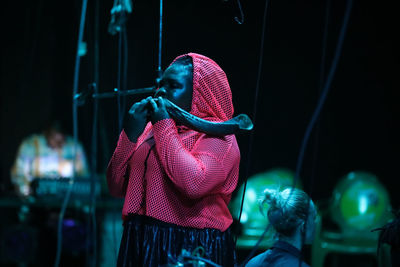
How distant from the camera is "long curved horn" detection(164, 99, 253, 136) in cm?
128

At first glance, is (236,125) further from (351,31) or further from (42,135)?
(42,135)

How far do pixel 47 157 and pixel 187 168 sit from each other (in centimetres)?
348

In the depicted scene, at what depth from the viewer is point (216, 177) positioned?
1248 millimetres

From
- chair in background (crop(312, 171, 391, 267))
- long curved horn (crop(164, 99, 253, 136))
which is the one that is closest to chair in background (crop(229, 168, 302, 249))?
chair in background (crop(312, 171, 391, 267))

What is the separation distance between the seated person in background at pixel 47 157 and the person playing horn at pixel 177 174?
291 cm

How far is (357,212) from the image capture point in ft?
10.3

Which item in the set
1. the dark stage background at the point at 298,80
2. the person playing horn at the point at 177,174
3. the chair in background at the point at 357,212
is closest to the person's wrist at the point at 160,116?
the person playing horn at the point at 177,174

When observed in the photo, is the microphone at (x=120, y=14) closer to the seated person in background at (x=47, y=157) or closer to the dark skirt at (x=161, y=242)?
the dark skirt at (x=161, y=242)

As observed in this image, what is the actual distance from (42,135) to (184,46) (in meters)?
3.39


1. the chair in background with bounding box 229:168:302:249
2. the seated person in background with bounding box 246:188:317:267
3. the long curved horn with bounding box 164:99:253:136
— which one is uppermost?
the long curved horn with bounding box 164:99:253:136

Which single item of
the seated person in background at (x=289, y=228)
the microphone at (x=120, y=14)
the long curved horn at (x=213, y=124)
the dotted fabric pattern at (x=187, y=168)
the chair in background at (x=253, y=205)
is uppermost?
the microphone at (x=120, y=14)

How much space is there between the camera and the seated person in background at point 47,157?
13.8ft

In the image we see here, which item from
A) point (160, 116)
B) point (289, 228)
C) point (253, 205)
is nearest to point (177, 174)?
point (160, 116)

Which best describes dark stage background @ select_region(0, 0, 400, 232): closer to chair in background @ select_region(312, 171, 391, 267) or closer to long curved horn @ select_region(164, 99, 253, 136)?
chair in background @ select_region(312, 171, 391, 267)
